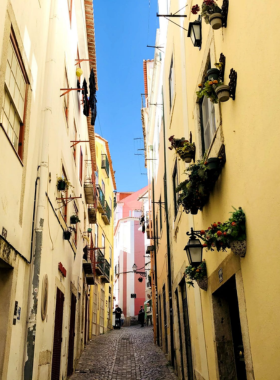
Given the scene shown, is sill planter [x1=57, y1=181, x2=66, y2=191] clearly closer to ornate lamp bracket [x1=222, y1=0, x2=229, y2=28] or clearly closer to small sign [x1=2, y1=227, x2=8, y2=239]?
small sign [x1=2, y1=227, x2=8, y2=239]

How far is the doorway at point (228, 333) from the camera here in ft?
19.1

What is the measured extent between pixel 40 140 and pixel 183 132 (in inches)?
120

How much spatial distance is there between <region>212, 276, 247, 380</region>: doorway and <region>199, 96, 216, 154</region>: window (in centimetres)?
236

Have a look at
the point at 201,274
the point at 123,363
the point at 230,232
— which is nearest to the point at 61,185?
the point at 201,274

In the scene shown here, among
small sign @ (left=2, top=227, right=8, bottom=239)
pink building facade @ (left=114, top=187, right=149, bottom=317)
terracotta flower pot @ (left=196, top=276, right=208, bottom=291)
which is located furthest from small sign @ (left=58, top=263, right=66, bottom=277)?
pink building facade @ (left=114, top=187, right=149, bottom=317)

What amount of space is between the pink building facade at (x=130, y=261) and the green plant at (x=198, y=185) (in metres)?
32.9

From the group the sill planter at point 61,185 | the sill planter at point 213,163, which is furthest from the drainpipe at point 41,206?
the sill planter at point 213,163

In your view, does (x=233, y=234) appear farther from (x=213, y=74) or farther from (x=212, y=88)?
(x=213, y=74)

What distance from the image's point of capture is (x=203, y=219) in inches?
278

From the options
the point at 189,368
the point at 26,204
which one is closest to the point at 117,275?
the point at 189,368

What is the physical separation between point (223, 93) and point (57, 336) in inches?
282

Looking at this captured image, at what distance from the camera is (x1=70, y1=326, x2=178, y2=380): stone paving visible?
11.1m

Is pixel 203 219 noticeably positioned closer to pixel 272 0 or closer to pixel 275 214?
pixel 275 214

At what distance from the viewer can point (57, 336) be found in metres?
9.80
